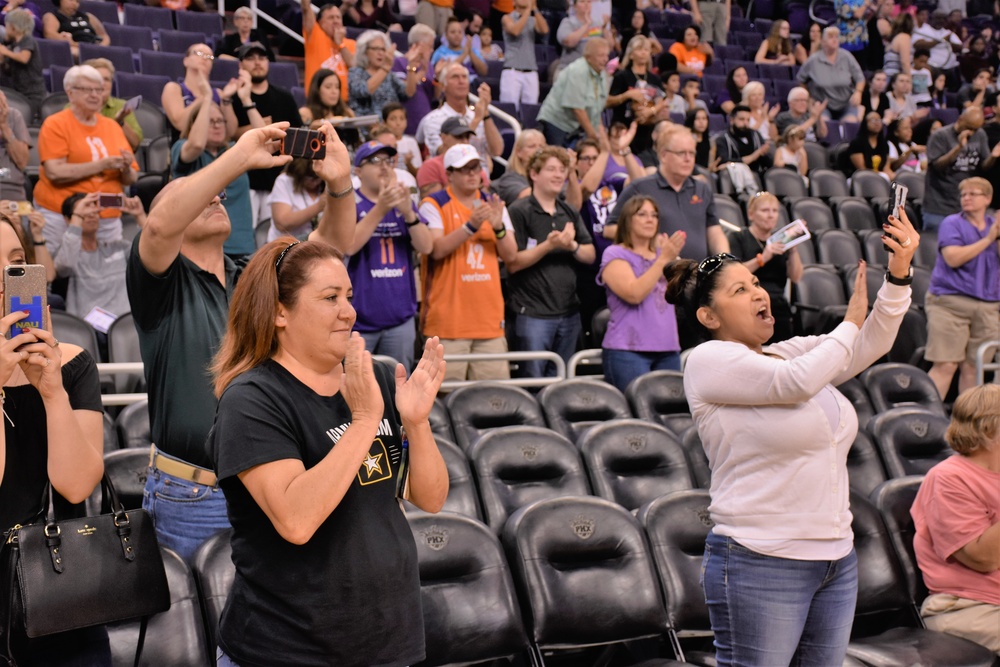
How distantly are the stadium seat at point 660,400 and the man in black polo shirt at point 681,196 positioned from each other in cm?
94

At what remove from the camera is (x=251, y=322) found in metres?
2.01

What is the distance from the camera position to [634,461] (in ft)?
13.7

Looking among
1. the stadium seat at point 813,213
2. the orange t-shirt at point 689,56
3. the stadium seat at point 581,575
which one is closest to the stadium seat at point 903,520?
the stadium seat at point 581,575

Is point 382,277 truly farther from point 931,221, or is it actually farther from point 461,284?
point 931,221

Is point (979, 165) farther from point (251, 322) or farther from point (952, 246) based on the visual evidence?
point (251, 322)

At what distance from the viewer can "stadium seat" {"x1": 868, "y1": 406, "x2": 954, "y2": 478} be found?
4.51m

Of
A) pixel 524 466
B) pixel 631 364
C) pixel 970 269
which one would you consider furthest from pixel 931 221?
pixel 524 466

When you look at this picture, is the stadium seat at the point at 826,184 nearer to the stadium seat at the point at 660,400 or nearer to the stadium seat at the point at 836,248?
the stadium seat at the point at 836,248

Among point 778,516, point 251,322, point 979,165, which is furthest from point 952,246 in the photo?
point 251,322

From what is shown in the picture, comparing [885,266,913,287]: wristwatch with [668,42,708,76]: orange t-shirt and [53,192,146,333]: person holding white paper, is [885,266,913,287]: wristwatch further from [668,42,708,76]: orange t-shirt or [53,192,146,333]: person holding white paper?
[668,42,708,76]: orange t-shirt

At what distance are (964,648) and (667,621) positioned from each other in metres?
0.97

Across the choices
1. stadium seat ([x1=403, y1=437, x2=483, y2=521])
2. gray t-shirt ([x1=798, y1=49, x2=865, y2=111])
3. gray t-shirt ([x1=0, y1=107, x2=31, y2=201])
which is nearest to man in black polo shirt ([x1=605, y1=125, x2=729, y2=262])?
stadium seat ([x1=403, y1=437, x2=483, y2=521])

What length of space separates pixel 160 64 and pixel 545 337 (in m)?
4.96

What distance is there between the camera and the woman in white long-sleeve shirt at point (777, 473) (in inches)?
99.3
